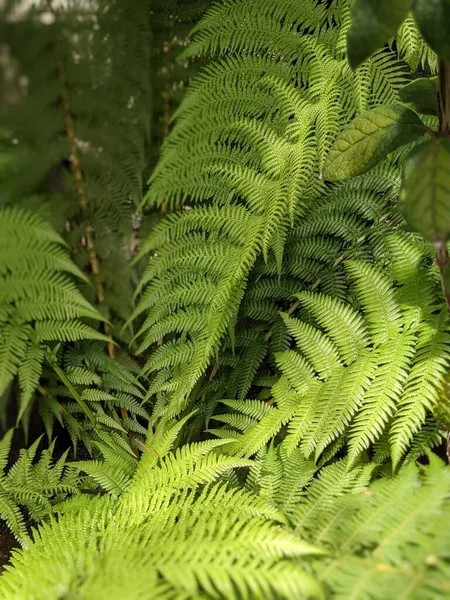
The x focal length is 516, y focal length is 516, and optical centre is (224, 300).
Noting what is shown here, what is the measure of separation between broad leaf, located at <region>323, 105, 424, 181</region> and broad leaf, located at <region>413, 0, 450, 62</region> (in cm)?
16

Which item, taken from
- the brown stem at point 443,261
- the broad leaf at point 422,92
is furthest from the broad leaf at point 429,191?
the broad leaf at point 422,92

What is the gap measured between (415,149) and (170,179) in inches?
23.3

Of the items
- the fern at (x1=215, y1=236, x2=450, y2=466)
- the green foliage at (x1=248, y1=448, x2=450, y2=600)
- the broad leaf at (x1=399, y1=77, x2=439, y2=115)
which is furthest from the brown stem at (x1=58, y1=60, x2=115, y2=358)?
the broad leaf at (x1=399, y1=77, x2=439, y2=115)

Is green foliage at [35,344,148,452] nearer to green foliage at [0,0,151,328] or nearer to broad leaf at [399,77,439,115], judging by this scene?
green foliage at [0,0,151,328]

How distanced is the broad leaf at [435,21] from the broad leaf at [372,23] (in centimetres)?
3

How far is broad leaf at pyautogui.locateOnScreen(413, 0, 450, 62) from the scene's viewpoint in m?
0.62

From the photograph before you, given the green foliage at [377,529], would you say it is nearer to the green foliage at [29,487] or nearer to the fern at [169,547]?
the fern at [169,547]

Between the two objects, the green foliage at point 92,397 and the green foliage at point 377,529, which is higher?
the green foliage at point 377,529

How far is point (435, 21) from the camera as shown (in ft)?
2.04

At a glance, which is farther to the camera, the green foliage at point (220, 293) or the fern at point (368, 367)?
the fern at point (368, 367)

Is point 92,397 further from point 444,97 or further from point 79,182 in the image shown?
point 444,97

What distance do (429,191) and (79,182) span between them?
0.78 m

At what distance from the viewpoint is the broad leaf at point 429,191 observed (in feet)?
2.27

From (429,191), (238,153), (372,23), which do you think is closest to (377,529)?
(429,191)
